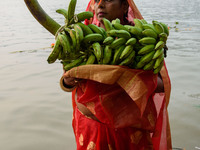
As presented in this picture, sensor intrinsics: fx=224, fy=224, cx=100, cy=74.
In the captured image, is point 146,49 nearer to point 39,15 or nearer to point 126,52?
point 126,52

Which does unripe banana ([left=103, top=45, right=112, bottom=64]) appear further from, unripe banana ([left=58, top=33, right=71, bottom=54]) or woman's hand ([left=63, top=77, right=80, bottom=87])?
woman's hand ([left=63, top=77, right=80, bottom=87])

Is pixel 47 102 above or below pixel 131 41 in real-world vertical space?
below

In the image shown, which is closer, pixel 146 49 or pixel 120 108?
pixel 146 49

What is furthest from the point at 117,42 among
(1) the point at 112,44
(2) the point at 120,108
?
(2) the point at 120,108

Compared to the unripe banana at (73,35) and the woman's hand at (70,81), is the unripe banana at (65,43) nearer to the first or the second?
the unripe banana at (73,35)

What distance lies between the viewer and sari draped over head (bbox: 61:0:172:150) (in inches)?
51.1

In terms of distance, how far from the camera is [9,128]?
3.31 meters

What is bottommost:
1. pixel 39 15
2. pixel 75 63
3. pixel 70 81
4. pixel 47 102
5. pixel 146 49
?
pixel 47 102

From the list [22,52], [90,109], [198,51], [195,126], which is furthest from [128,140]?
[22,52]

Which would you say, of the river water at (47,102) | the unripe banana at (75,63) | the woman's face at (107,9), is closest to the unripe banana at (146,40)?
the unripe banana at (75,63)

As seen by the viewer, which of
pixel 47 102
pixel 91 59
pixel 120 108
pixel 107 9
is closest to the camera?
pixel 91 59

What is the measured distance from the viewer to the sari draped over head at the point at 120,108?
51.1 inches

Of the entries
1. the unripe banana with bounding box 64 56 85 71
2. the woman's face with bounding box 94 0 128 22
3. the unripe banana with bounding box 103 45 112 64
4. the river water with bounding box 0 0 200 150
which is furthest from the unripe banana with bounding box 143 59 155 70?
the river water with bounding box 0 0 200 150

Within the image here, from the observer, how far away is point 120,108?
149cm
